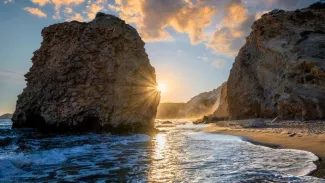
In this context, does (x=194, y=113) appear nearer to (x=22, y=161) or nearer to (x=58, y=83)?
(x=58, y=83)

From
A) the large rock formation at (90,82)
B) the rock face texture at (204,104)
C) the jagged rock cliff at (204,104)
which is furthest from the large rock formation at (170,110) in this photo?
the large rock formation at (90,82)

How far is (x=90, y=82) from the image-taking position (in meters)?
22.4

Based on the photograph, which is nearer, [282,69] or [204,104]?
[282,69]

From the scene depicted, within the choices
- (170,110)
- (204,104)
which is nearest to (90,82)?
(204,104)

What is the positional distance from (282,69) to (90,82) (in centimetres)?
2065

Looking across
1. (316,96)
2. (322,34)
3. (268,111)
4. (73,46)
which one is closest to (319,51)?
(322,34)

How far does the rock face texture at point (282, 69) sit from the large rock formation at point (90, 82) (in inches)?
541

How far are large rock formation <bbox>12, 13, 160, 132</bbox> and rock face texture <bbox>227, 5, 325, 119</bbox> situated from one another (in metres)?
13.7

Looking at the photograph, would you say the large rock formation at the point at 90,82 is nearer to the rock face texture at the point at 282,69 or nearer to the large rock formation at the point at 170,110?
the rock face texture at the point at 282,69

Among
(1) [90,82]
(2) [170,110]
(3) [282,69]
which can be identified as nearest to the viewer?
(1) [90,82]

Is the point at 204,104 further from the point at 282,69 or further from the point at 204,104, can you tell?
the point at 282,69

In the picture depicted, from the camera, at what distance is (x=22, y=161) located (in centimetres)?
873

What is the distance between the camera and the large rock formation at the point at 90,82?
71.0 feet

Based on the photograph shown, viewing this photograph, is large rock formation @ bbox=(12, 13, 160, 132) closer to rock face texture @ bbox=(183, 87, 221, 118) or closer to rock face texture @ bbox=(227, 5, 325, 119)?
rock face texture @ bbox=(227, 5, 325, 119)
